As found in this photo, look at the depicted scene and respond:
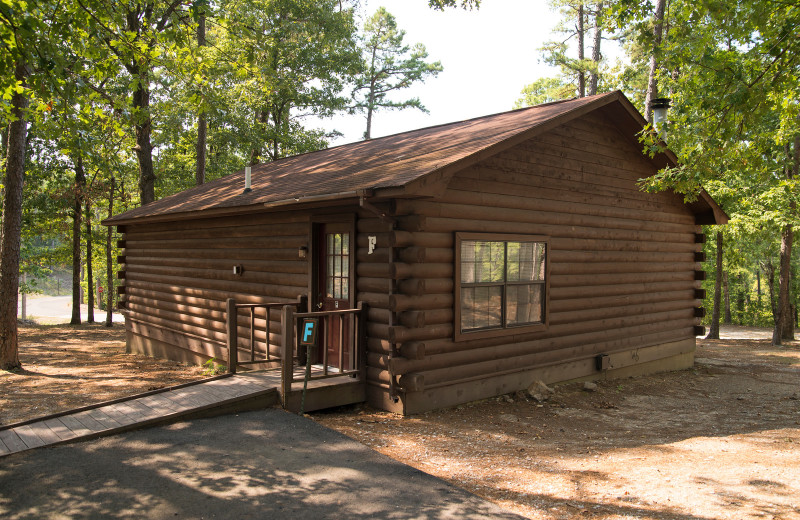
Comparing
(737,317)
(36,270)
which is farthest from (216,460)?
(737,317)

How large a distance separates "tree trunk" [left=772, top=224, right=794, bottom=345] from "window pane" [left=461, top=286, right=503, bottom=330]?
12461 millimetres

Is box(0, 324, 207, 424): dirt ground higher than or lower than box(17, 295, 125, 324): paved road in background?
higher

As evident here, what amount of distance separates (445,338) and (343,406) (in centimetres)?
161

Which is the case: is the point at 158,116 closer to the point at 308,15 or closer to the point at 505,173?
the point at 308,15

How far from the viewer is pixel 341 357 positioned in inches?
290

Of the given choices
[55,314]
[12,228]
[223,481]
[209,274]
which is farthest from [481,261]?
[55,314]

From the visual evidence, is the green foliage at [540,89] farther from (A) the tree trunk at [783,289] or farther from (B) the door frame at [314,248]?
(B) the door frame at [314,248]

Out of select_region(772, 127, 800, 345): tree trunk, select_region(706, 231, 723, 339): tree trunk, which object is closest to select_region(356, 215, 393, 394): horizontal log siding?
select_region(772, 127, 800, 345): tree trunk

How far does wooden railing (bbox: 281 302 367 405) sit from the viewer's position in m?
6.73

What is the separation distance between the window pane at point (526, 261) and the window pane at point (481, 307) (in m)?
0.43

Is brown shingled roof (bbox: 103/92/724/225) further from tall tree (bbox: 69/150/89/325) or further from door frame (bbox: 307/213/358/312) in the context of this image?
tall tree (bbox: 69/150/89/325)

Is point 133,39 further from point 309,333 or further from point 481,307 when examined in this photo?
point 481,307

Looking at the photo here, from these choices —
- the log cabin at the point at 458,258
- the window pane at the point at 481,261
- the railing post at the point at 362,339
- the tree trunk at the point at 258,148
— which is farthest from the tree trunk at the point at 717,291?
the tree trunk at the point at 258,148

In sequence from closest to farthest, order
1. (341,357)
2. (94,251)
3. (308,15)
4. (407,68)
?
(341,357)
(308,15)
(94,251)
(407,68)
